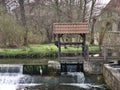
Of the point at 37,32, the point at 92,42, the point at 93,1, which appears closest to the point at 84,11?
the point at 93,1

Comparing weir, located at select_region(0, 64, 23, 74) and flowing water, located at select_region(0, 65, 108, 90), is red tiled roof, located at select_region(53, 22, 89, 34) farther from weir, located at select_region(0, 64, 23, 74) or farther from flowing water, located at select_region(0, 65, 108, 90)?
weir, located at select_region(0, 64, 23, 74)

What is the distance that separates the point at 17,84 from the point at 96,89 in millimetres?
4501

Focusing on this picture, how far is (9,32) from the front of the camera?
25000mm

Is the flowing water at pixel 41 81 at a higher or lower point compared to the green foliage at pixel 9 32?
lower

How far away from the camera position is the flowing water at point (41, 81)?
14555 millimetres

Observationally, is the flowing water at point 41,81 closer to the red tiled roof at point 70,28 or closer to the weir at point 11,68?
the weir at point 11,68

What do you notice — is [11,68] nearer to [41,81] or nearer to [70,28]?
[41,81]

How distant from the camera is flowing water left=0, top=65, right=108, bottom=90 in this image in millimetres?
14555

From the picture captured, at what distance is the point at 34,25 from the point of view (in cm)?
3294

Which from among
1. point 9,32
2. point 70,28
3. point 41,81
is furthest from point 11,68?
point 9,32

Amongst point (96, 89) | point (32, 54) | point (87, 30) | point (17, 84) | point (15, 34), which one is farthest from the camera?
point (15, 34)

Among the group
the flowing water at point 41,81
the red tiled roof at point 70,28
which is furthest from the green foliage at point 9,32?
the red tiled roof at point 70,28

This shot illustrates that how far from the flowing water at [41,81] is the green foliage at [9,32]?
7.95 m

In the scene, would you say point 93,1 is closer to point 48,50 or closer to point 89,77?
point 48,50
